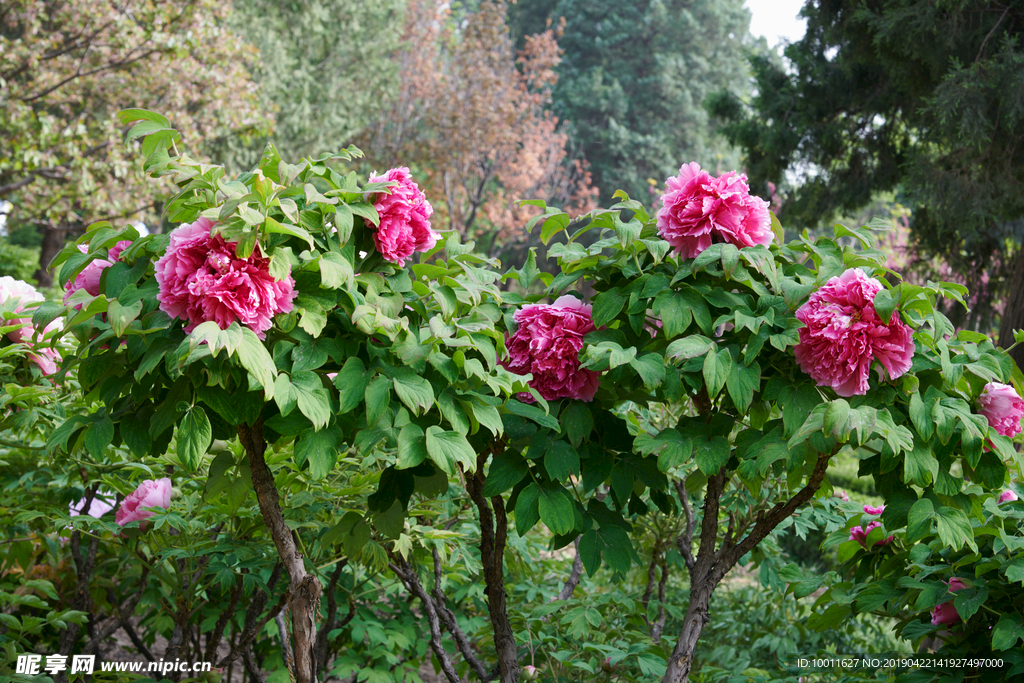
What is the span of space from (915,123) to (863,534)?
6348 millimetres

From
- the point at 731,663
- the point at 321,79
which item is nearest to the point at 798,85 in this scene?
the point at 731,663

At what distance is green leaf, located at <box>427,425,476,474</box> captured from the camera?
119 cm

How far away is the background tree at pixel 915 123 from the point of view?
17.7ft

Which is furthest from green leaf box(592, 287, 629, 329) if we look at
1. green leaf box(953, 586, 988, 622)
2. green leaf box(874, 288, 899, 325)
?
green leaf box(953, 586, 988, 622)

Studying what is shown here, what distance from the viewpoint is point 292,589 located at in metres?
1.44

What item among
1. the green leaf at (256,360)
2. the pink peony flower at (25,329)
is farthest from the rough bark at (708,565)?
the pink peony flower at (25,329)

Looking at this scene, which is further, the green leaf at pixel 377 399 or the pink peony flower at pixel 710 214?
the pink peony flower at pixel 710 214

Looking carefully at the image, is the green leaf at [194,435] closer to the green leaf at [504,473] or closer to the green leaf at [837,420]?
the green leaf at [504,473]

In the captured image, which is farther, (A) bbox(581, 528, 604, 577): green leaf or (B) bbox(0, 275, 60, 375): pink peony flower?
(B) bbox(0, 275, 60, 375): pink peony flower

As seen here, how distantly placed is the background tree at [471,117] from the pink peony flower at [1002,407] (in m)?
13.3

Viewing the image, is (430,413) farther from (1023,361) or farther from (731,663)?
(1023,361)

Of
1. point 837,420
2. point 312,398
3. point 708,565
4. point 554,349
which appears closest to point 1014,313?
point 708,565

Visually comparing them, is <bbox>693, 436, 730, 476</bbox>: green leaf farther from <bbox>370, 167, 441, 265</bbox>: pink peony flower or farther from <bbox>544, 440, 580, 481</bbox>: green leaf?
<bbox>370, 167, 441, 265</bbox>: pink peony flower

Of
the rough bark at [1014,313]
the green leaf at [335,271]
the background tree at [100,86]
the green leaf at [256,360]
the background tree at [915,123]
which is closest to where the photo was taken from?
the green leaf at [256,360]
